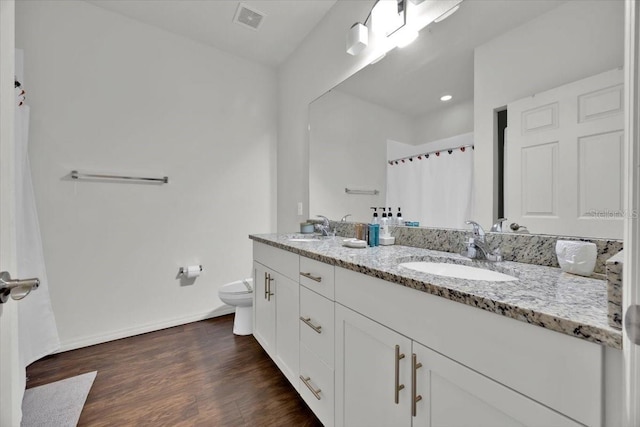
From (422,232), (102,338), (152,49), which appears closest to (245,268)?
(102,338)

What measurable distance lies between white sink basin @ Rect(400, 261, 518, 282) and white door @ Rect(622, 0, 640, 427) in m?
0.50

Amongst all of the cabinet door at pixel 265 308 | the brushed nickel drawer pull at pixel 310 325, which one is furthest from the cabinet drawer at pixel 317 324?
the cabinet door at pixel 265 308

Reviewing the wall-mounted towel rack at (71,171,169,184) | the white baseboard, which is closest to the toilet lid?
the white baseboard

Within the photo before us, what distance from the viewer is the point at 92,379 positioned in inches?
62.4

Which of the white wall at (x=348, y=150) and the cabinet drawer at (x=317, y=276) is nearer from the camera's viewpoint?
the cabinet drawer at (x=317, y=276)

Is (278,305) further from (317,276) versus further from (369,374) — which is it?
(369,374)

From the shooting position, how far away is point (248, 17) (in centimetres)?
210

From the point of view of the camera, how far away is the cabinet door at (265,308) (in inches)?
63.7

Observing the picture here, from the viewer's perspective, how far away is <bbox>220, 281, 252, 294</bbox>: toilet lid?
7.07 ft

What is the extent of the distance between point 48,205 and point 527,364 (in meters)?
2.65

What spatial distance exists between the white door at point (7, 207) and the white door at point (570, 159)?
1.41 metres

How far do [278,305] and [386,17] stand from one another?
1.79 metres

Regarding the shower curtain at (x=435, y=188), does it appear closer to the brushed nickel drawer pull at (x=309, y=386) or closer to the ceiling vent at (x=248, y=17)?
the brushed nickel drawer pull at (x=309, y=386)

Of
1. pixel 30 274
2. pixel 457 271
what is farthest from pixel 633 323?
pixel 30 274
